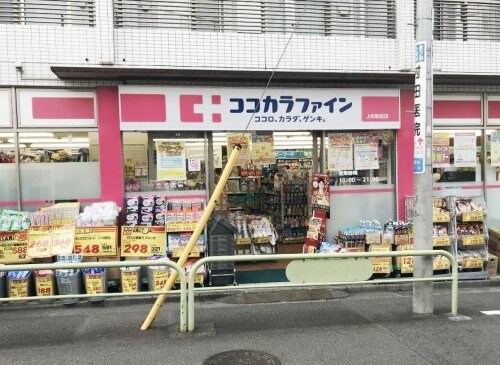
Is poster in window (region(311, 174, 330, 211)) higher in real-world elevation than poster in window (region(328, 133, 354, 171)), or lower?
lower

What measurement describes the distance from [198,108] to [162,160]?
1.12m

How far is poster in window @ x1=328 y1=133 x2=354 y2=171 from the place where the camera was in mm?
9188

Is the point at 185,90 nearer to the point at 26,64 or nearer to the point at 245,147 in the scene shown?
the point at 245,147

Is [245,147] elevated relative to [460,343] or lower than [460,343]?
elevated

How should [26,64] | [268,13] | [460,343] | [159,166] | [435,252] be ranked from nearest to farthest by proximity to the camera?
[460,343]
[435,252]
[26,64]
[159,166]
[268,13]

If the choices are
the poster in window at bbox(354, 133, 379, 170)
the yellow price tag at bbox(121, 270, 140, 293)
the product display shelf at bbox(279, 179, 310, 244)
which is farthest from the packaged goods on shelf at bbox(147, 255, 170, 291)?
the poster in window at bbox(354, 133, 379, 170)

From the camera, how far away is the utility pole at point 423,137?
19.9ft

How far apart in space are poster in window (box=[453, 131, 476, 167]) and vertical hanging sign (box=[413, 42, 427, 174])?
12.9 feet

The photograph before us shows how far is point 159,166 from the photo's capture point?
8.51 m

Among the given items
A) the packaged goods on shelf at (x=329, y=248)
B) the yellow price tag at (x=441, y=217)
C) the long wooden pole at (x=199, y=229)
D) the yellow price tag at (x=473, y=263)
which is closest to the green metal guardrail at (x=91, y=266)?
the long wooden pole at (x=199, y=229)

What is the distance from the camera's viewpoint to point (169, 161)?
8.52 m

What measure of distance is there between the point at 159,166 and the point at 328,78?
3.32 m

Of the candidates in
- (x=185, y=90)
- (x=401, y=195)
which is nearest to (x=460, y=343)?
(x=401, y=195)

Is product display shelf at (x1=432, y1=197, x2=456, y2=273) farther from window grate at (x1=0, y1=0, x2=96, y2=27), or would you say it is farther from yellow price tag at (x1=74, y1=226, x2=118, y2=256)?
window grate at (x1=0, y1=0, x2=96, y2=27)
